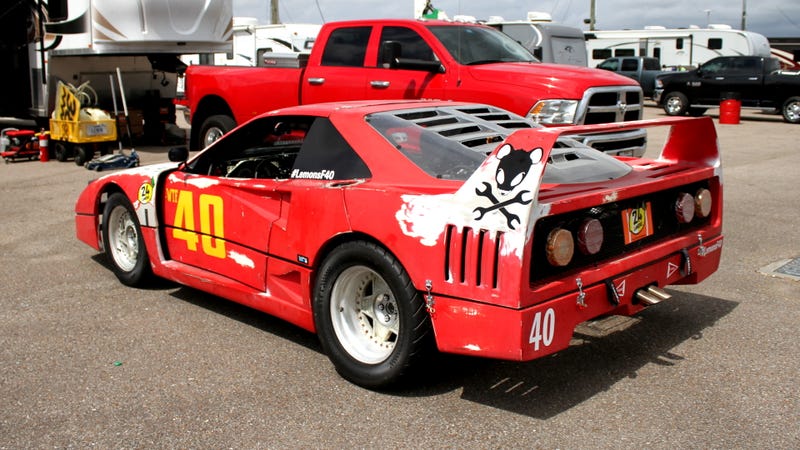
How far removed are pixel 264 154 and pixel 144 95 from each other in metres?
11.3

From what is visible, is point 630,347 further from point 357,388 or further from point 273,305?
point 273,305

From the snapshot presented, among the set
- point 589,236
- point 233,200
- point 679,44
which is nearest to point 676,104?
point 679,44

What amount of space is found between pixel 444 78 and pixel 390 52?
672 millimetres

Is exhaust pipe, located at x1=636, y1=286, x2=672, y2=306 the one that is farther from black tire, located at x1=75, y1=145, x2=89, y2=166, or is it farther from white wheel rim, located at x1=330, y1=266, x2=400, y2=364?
black tire, located at x1=75, y1=145, x2=89, y2=166

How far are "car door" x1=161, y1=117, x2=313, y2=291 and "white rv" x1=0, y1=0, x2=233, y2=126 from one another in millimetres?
8973

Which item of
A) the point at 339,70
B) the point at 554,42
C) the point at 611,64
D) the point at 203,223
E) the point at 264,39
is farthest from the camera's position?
the point at 611,64

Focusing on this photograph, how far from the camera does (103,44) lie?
1313cm

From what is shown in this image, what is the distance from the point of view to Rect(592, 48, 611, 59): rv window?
34.2 meters

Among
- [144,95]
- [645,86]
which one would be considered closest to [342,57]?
[144,95]

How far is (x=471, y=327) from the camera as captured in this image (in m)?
3.48

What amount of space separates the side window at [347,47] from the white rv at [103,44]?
198 inches

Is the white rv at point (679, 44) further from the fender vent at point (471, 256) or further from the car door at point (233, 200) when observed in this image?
the fender vent at point (471, 256)

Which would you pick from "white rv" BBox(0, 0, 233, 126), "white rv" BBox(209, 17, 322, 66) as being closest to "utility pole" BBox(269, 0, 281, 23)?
"white rv" BBox(209, 17, 322, 66)

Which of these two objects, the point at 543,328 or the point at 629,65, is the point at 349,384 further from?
the point at 629,65
